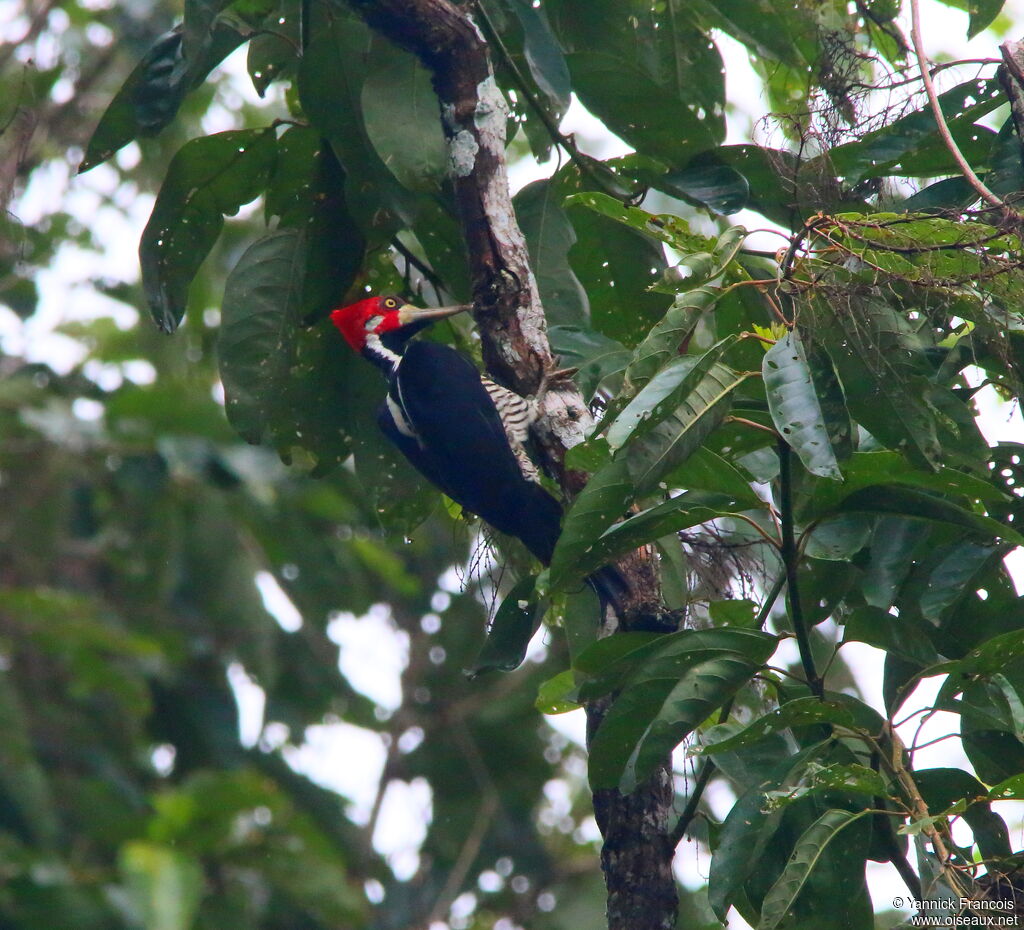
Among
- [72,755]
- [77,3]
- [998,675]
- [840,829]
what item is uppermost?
[77,3]

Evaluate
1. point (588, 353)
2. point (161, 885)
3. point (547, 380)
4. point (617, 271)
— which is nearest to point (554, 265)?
point (617, 271)

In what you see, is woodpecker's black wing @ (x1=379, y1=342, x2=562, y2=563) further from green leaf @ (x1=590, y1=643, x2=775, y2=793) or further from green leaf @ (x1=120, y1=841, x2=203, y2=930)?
green leaf @ (x1=120, y1=841, x2=203, y2=930)

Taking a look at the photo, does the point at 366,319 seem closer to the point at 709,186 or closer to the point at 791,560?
the point at 709,186

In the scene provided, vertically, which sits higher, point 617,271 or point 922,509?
point 617,271

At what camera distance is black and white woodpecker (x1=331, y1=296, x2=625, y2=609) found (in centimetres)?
327

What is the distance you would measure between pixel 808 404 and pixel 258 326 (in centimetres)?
166

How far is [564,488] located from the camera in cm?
252

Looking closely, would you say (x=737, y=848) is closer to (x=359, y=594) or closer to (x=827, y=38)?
(x=827, y=38)

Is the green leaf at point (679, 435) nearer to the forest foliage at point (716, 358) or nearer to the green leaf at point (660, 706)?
the forest foliage at point (716, 358)

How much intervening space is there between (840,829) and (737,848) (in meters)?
0.20

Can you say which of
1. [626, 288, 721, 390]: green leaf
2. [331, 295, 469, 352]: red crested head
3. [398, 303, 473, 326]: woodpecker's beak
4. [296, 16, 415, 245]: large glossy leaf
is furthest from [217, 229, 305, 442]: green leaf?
[626, 288, 721, 390]: green leaf

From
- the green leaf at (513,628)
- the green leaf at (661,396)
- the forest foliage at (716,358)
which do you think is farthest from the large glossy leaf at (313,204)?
the green leaf at (661,396)

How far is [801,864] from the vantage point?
183cm

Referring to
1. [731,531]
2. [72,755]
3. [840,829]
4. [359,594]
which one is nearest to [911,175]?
[731,531]
